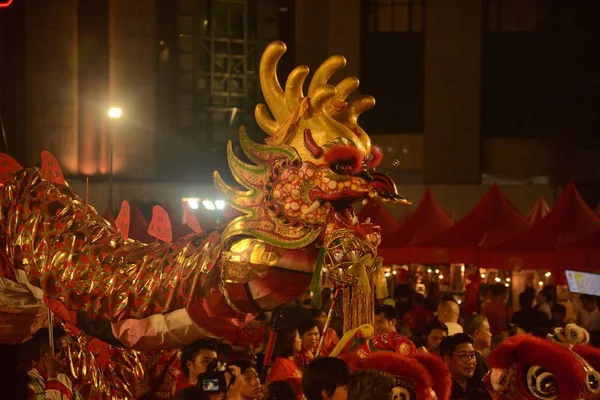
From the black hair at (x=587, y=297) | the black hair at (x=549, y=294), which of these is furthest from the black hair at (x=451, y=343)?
the black hair at (x=549, y=294)

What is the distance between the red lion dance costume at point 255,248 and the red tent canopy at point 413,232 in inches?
436

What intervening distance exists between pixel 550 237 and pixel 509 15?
1798cm

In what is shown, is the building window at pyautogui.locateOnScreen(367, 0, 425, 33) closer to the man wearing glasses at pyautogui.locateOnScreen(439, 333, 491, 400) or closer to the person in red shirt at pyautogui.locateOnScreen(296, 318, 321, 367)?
the person in red shirt at pyautogui.locateOnScreen(296, 318, 321, 367)

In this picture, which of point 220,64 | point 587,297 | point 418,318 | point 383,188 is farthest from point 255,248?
point 220,64

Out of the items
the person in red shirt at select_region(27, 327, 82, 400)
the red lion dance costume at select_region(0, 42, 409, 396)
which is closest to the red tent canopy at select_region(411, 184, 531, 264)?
the red lion dance costume at select_region(0, 42, 409, 396)

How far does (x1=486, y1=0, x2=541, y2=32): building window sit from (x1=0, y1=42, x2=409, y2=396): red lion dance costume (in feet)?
86.9

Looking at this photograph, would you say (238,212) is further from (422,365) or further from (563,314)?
(563,314)

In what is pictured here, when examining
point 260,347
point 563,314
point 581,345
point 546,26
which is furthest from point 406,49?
point 581,345

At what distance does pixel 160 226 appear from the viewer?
8203mm

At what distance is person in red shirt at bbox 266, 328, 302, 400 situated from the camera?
8844 millimetres

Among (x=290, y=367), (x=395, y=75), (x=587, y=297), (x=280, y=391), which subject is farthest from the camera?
(x=395, y=75)

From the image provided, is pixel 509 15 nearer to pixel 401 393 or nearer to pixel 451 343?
pixel 451 343

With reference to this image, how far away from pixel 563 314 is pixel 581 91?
1683 centimetres

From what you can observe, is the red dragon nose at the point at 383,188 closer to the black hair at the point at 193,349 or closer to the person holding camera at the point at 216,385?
the person holding camera at the point at 216,385
